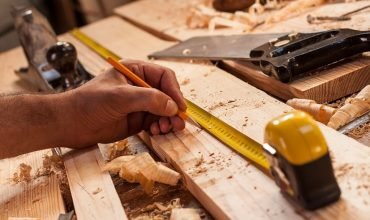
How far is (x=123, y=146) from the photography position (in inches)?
47.6

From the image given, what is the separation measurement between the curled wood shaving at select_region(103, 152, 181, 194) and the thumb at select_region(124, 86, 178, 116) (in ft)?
0.37

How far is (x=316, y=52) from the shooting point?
1193 mm

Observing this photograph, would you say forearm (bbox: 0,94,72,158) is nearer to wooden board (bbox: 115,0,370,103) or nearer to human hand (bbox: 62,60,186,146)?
human hand (bbox: 62,60,186,146)

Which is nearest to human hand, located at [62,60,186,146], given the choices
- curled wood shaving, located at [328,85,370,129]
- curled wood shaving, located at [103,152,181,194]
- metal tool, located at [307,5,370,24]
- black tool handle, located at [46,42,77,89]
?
curled wood shaving, located at [103,152,181,194]

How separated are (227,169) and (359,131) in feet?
1.00

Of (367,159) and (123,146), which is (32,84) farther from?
(367,159)

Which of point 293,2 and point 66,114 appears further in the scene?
point 293,2

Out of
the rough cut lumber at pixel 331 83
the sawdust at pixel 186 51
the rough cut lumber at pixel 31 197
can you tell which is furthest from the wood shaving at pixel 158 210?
the sawdust at pixel 186 51

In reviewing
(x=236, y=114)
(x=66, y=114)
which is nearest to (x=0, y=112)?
(x=66, y=114)

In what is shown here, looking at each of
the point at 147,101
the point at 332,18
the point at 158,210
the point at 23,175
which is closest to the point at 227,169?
the point at 158,210

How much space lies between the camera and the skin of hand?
43.3 inches

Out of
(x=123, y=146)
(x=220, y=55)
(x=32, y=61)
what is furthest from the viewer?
(x=32, y=61)

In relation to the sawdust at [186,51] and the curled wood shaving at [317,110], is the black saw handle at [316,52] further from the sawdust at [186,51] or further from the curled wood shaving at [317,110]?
the sawdust at [186,51]

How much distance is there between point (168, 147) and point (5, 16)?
2.71m
